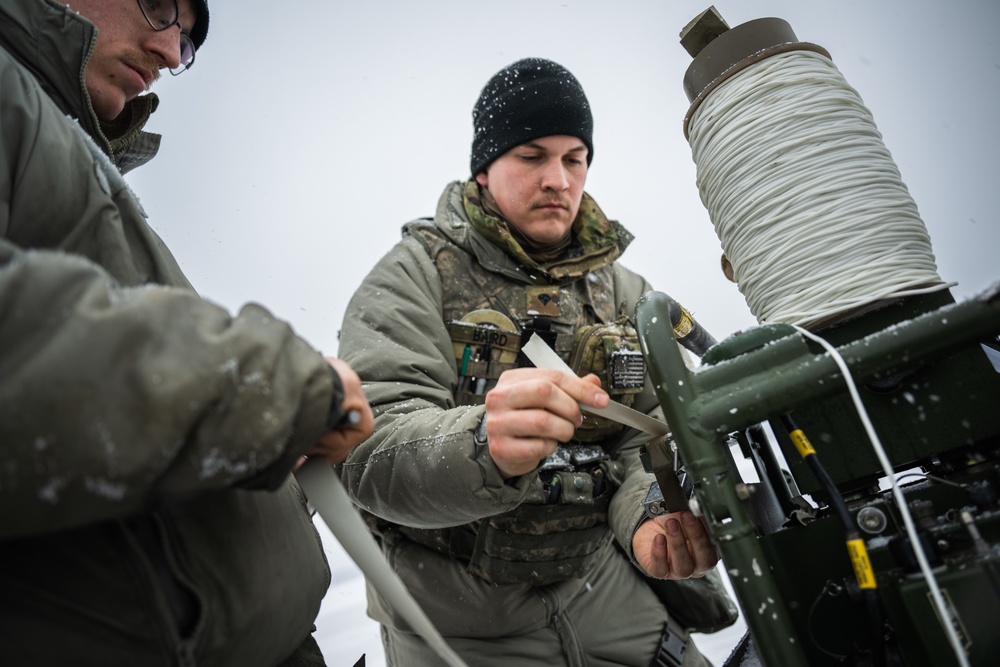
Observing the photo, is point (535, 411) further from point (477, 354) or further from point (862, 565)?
point (477, 354)

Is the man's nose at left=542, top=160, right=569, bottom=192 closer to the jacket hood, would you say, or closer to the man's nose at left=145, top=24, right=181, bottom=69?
the jacket hood

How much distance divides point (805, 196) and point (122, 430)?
5.04ft

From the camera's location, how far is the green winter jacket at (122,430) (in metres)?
0.72

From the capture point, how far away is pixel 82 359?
0.72 metres

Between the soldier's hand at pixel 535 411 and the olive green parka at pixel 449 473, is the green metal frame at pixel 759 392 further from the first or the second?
the olive green parka at pixel 449 473

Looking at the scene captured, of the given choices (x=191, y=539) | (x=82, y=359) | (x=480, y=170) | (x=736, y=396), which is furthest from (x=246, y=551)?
(x=480, y=170)

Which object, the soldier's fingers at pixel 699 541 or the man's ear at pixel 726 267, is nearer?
the soldier's fingers at pixel 699 541

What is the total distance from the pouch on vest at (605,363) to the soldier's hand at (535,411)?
3.25ft

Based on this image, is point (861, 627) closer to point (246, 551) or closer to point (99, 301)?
point (246, 551)

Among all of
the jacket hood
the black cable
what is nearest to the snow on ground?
the jacket hood

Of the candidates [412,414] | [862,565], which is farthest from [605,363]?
[862,565]

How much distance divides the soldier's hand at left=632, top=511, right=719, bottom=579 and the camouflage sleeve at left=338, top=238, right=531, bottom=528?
50 centimetres

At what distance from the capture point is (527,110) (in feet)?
9.14

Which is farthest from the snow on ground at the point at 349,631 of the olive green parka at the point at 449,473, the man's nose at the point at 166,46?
the man's nose at the point at 166,46
